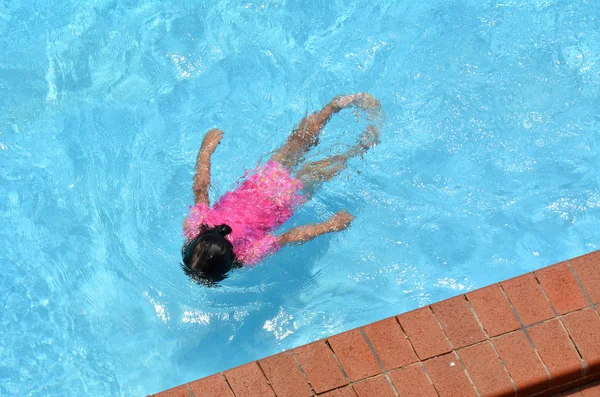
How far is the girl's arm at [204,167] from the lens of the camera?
15.6 ft

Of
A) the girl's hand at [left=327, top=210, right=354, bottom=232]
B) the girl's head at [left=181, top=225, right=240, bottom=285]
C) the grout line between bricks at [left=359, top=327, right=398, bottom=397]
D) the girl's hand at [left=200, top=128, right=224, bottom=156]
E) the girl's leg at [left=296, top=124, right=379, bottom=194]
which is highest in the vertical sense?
the girl's hand at [left=200, top=128, right=224, bottom=156]

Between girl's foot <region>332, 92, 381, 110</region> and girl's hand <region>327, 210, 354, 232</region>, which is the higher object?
girl's foot <region>332, 92, 381, 110</region>

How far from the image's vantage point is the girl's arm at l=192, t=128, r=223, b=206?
4.75m

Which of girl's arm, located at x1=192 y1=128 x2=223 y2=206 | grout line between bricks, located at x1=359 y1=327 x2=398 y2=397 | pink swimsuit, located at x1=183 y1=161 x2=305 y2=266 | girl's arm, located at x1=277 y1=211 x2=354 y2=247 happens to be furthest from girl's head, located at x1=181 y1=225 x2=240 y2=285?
grout line between bricks, located at x1=359 y1=327 x2=398 y2=397

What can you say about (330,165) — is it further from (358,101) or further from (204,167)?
(204,167)

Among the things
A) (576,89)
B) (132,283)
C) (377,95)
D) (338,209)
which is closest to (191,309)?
(132,283)

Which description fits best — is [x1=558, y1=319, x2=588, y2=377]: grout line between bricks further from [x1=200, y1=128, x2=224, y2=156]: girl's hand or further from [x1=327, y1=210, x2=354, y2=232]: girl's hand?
[x1=200, y1=128, x2=224, y2=156]: girl's hand

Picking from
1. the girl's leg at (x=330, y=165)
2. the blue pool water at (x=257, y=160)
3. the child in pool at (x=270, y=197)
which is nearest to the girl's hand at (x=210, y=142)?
the child in pool at (x=270, y=197)

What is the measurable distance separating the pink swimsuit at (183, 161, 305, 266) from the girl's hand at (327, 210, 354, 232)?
28 cm

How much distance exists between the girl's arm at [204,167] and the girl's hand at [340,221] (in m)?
→ 0.93

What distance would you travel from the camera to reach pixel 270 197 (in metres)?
4.67

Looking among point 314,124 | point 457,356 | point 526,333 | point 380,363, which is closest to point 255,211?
point 314,124

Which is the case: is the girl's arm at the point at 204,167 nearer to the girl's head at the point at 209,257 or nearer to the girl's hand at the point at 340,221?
the girl's head at the point at 209,257

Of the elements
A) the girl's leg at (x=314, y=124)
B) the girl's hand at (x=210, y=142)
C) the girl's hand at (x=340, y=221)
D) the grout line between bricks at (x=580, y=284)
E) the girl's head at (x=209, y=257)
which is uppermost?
the girl's hand at (x=210, y=142)
